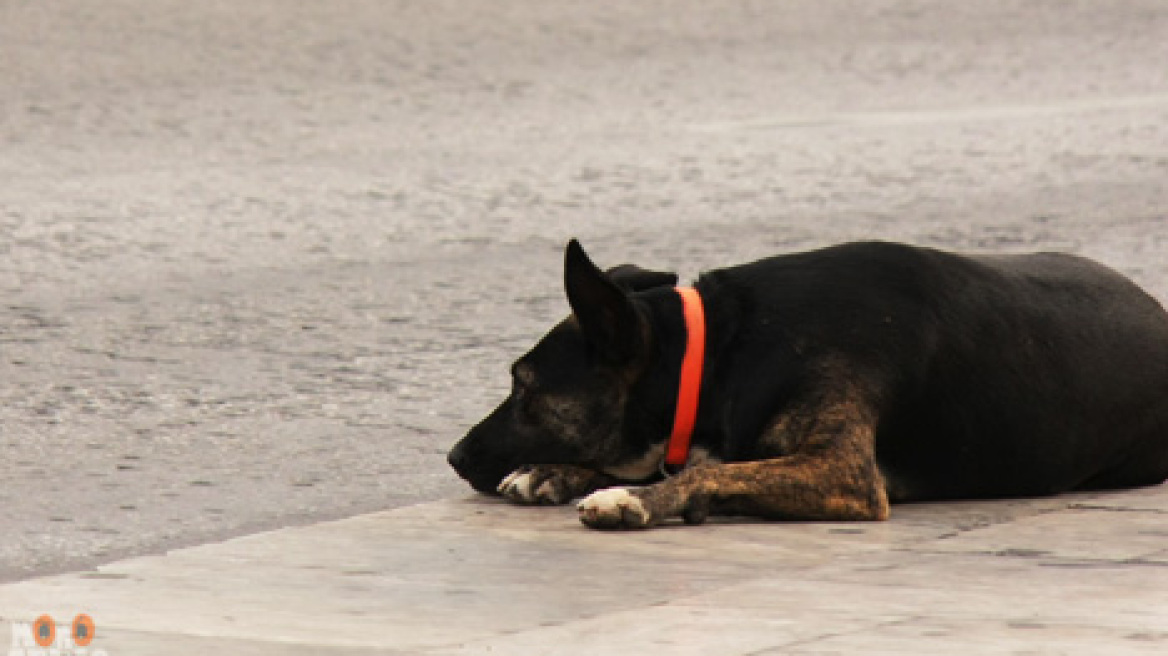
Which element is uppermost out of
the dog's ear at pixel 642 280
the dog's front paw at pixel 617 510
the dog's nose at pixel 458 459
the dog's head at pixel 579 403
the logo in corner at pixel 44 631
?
the dog's ear at pixel 642 280

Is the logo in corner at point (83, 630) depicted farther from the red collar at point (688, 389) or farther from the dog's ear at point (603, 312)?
the red collar at point (688, 389)

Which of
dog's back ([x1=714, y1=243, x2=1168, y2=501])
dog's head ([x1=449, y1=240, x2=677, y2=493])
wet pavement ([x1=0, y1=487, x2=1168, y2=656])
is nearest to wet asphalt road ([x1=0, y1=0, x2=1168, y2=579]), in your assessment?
dog's head ([x1=449, y1=240, x2=677, y2=493])

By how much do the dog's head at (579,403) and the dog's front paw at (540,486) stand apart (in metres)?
0.06

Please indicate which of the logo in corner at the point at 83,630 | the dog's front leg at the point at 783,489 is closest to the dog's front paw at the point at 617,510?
the dog's front leg at the point at 783,489

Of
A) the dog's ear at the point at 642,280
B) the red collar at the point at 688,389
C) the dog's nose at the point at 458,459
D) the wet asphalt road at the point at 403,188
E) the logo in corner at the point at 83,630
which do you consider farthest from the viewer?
the wet asphalt road at the point at 403,188

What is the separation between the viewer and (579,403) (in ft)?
22.9

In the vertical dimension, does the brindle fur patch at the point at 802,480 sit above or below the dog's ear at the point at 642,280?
below

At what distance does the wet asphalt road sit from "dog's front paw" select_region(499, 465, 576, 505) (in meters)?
0.39

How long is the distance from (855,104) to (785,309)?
32.0ft

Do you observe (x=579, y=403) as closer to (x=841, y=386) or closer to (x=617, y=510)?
(x=617, y=510)

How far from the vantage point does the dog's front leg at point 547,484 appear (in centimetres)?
691

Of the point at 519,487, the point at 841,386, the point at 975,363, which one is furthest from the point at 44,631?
the point at 975,363

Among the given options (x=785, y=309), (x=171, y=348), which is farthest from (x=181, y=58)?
(x=785, y=309)

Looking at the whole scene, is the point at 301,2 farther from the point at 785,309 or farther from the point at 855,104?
the point at 785,309
